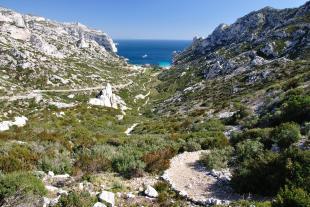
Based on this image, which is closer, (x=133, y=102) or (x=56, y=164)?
(x=56, y=164)

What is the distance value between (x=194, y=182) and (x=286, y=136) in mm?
5680

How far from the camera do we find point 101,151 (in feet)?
56.2

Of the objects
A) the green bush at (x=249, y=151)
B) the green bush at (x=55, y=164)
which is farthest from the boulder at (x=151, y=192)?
the green bush at (x=249, y=151)

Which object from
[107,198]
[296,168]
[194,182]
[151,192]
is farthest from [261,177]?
[107,198]

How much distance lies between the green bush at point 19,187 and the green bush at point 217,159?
298 inches

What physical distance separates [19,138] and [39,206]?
1296 centimetres

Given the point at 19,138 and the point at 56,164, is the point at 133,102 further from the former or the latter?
the point at 56,164

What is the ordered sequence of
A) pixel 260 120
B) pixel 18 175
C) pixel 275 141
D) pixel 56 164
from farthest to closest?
pixel 260 120 < pixel 275 141 < pixel 56 164 < pixel 18 175

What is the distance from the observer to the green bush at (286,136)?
15.6 m

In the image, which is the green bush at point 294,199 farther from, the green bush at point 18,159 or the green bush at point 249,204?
the green bush at point 18,159

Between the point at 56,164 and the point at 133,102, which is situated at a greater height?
the point at 56,164

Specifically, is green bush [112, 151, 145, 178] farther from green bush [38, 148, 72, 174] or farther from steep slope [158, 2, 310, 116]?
steep slope [158, 2, 310, 116]

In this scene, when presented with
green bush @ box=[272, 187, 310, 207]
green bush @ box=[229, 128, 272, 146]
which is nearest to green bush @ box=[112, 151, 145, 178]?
green bush @ box=[272, 187, 310, 207]

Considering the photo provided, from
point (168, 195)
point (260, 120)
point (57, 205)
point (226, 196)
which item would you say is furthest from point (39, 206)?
point (260, 120)
